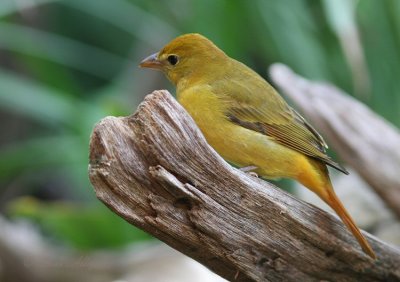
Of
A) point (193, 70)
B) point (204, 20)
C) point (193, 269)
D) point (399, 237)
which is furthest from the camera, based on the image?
point (204, 20)

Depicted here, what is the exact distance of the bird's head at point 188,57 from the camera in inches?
133

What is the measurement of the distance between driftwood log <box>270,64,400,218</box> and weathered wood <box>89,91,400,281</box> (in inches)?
37.5

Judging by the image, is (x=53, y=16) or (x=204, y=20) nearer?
(x=204, y=20)

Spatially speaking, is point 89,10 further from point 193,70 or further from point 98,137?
point 98,137

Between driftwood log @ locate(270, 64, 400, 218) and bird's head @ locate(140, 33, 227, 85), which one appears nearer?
bird's head @ locate(140, 33, 227, 85)

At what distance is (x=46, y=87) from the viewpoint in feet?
19.0

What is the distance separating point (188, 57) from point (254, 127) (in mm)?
492

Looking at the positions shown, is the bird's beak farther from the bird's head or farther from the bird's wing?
the bird's wing

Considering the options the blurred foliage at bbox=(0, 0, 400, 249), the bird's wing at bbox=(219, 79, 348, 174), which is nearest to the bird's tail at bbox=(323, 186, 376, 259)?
the bird's wing at bbox=(219, 79, 348, 174)

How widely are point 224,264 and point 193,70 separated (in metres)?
1.04

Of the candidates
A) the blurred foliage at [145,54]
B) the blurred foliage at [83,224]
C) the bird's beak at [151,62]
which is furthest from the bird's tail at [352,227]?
the blurred foliage at [83,224]

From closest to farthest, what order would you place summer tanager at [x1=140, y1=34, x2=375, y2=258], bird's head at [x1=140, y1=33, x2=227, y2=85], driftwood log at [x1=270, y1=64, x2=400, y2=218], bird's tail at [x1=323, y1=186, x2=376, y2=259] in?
bird's tail at [x1=323, y1=186, x2=376, y2=259] < summer tanager at [x1=140, y1=34, x2=375, y2=258] < bird's head at [x1=140, y1=33, x2=227, y2=85] < driftwood log at [x1=270, y1=64, x2=400, y2=218]

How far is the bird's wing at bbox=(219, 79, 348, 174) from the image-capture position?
3061mm

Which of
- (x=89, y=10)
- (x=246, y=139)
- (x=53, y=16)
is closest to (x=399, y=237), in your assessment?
(x=246, y=139)
